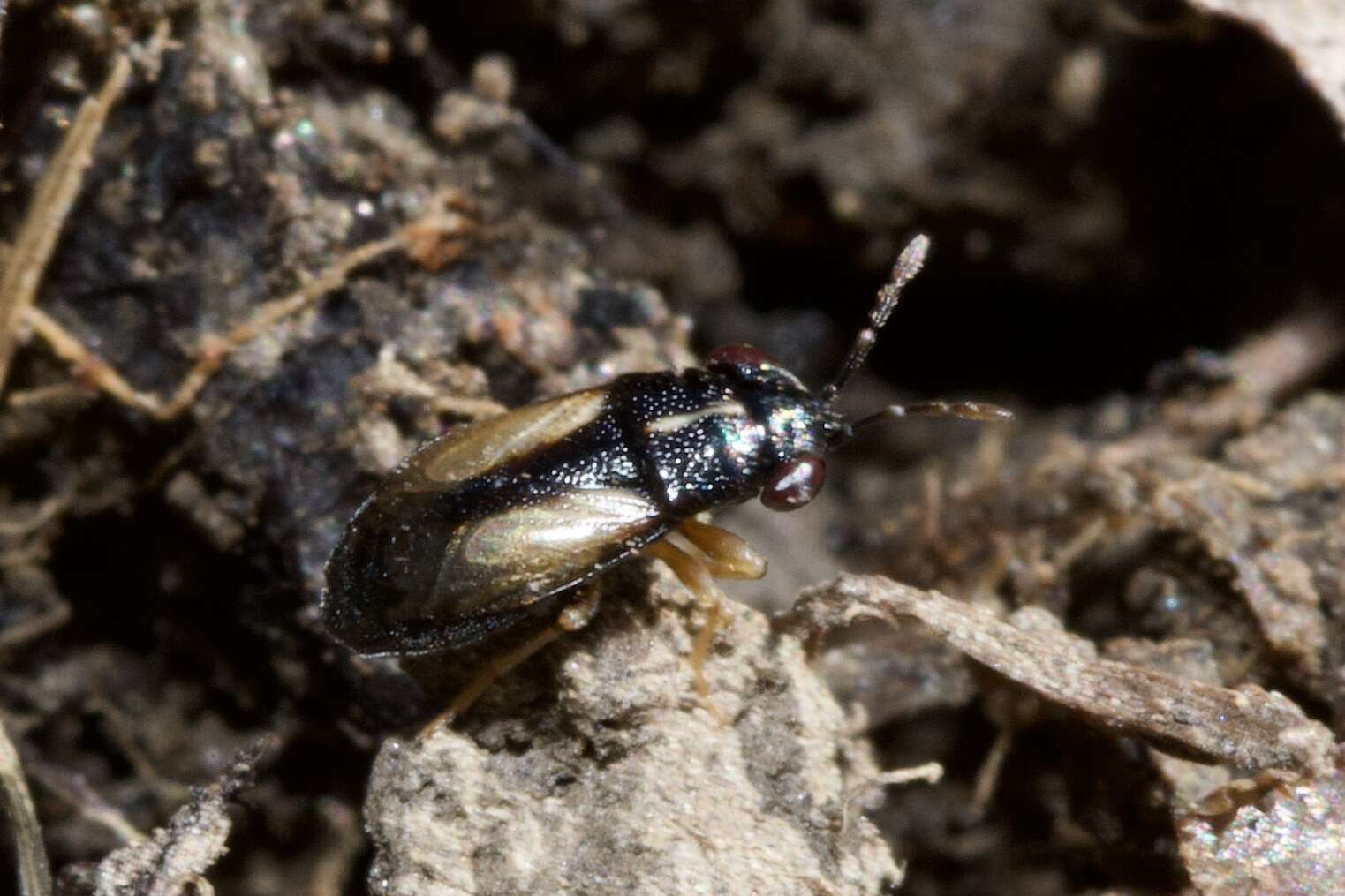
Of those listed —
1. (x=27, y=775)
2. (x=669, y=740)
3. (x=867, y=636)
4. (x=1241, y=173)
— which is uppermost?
(x=1241, y=173)

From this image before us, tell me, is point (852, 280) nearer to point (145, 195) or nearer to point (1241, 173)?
point (1241, 173)

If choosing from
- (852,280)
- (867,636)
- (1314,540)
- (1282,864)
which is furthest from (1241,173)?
(1282,864)

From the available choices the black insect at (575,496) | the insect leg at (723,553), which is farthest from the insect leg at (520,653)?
the insect leg at (723,553)

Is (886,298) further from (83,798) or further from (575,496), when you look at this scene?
(83,798)

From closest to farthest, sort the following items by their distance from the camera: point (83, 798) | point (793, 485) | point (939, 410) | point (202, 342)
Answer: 1. point (793, 485)
2. point (939, 410)
3. point (202, 342)
4. point (83, 798)

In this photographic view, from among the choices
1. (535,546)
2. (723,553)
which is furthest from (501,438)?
(723,553)

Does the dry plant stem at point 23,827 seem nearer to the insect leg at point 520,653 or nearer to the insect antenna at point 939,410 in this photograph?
the insect leg at point 520,653

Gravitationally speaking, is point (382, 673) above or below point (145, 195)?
below
